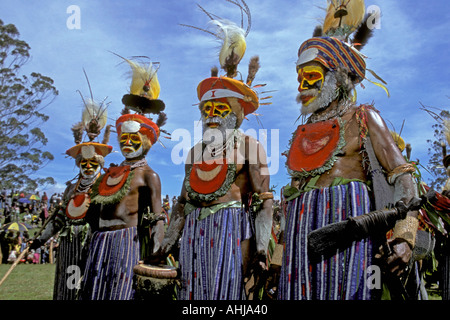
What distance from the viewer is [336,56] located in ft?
9.93

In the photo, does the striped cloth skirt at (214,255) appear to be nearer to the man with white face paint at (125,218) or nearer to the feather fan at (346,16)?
the man with white face paint at (125,218)

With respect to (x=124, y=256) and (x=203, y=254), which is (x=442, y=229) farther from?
(x=124, y=256)

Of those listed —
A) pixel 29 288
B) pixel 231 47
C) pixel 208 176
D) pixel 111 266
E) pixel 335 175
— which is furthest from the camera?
pixel 29 288

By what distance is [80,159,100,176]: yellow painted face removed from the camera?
6.22 meters

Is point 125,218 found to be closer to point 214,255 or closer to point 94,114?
point 214,255

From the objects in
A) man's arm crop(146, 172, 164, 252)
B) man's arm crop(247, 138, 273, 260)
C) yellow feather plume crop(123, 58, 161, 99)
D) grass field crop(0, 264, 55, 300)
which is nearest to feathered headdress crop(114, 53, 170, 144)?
yellow feather plume crop(123, 58, 161, 99)

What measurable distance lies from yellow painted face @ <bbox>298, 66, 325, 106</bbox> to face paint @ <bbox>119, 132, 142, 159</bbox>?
2964mm

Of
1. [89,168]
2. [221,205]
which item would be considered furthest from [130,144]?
→ [221,205]

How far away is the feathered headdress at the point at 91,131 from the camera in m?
6.34

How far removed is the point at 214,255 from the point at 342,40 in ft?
6.80

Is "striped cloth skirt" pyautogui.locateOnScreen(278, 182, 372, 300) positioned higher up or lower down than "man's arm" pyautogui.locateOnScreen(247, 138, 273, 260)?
lower down

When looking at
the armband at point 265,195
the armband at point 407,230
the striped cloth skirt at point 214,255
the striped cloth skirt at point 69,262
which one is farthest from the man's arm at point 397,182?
the striped cloth skirt at point 69,262

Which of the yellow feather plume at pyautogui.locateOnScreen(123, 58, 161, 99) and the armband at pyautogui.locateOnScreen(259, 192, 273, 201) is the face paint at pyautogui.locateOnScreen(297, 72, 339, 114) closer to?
the armband at pyautogui.locateOnScreen(259, 192, 273, 201)
